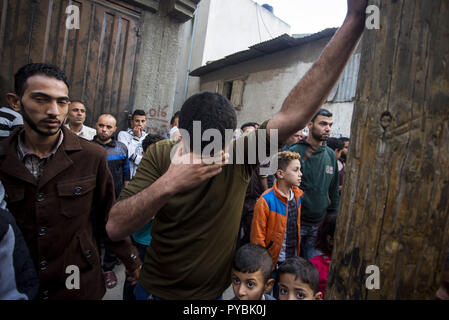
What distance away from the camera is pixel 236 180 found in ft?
4.78

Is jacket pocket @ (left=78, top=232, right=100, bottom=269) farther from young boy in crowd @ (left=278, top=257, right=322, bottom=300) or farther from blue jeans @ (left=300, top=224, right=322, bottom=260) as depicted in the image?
blue jeans @ (left=300, top=224, right=322, bottom=260)

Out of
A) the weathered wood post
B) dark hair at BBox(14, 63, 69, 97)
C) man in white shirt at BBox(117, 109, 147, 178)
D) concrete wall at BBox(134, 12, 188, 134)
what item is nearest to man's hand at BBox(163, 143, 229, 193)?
the weathered wood post

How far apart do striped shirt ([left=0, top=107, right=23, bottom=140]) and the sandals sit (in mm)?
1917

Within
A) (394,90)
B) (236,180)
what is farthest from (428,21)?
(236,180)

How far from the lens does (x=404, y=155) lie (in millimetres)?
835

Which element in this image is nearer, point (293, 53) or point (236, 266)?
point (236, 266)

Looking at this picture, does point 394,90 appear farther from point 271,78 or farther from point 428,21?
point 271,78

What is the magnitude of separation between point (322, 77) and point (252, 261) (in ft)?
4.31

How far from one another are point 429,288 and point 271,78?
391 inches

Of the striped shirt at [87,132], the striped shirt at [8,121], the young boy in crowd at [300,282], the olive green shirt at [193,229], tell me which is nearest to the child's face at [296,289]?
the young boy in crowd at [300,282]

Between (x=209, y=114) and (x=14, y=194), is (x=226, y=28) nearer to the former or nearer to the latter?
(x=209, y=114)

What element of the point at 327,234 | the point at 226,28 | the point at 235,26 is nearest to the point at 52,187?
the point at 327,234
